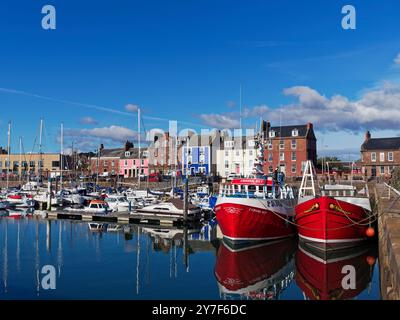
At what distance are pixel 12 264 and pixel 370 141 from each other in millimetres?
67744

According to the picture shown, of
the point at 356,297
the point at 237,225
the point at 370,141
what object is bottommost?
the point at 356,297

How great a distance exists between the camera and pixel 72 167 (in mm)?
121438

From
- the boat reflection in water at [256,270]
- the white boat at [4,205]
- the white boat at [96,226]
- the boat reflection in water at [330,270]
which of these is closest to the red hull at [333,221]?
the boat reflection in water at [330,270]

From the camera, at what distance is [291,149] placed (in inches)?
3209

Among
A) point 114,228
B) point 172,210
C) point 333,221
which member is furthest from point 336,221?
point 114,228

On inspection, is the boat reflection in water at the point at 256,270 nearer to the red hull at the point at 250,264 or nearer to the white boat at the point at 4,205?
the red hull at the point at 250,264

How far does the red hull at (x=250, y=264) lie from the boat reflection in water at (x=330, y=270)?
3.88 ft

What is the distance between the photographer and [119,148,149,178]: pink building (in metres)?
101

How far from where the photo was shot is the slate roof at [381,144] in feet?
248

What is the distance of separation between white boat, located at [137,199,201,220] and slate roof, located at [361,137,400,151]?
43.2m

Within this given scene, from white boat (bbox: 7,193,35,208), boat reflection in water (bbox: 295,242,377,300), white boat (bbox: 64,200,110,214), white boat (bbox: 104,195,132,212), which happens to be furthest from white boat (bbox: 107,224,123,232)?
white boat (bbox: 7,193,35,208)

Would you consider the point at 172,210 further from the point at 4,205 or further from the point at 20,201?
the point at 20,201
